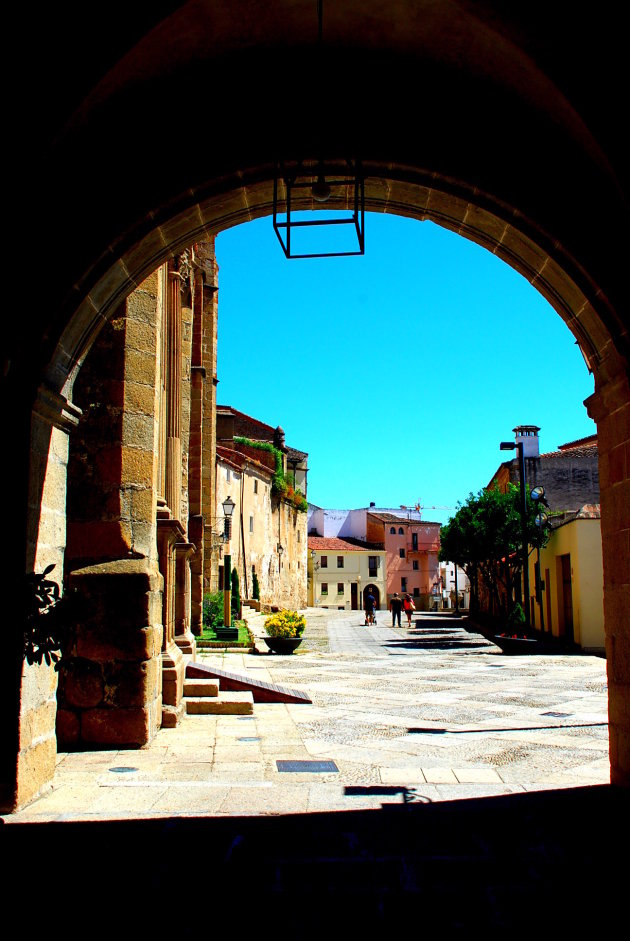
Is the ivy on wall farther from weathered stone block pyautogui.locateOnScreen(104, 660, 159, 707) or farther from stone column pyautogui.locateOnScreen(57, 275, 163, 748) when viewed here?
weathered stone block pyautogui.locateOnScreen(104, 660, 159, 707)

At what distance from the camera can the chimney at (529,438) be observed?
35.8 meters

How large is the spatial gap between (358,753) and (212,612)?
13569mm

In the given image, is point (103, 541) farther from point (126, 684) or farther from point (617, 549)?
point (617, 549)

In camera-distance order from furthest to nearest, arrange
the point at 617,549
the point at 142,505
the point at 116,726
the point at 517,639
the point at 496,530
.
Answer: the point at 496,530 < the point at 517,639 < the point at 142,505 < the point at 116,726 < the point at 617,549

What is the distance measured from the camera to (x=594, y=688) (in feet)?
38.8

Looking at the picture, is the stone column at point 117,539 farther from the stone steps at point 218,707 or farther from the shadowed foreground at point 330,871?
the shadowed foreground at point 330,871

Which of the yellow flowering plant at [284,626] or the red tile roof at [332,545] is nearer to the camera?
the yellow flowering plant at [284,626]

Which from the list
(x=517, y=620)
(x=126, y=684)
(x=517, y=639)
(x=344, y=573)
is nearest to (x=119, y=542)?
(x=126, y=684)

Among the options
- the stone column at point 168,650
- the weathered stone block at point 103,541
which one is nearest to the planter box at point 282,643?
the stone column at point 168,650

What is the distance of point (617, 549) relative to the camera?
5203 millimetres

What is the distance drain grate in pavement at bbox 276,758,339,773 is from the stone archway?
2031mm

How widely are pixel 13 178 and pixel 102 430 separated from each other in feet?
7.92

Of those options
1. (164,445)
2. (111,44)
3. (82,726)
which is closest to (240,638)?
(164,445)

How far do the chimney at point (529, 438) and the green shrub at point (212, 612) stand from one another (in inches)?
754
